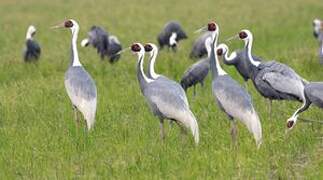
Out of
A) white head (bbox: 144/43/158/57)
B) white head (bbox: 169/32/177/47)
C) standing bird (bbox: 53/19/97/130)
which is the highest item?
white head (bbox: 144/43/158/57)

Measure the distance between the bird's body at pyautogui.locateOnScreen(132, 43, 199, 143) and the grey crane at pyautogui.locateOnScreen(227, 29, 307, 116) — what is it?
1.47 m

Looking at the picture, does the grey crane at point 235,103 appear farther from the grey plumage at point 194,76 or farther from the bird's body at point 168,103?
the grey plumage at point 194,76

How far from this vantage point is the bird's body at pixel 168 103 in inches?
316

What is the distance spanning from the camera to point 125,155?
7.81 metres

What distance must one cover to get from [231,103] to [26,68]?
7.34 meters

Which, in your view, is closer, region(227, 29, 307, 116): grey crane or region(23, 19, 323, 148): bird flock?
region(23, 19, 323, 148): bird flock

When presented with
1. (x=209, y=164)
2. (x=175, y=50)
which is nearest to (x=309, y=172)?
(x=209, y=164)

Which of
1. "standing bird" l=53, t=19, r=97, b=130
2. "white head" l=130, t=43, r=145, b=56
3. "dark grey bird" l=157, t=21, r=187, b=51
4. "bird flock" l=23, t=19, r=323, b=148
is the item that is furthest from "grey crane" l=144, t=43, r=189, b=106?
"dark grey bird" l=157, t=21, r=187, b=51

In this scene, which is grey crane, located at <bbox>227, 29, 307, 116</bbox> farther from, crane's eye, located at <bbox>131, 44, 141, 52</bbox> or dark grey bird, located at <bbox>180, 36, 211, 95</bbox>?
dark grey bird, located at <bbox>180, 36, 211, 95</bbox>

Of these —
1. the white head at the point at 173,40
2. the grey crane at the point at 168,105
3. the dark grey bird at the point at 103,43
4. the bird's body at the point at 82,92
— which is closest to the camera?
the grey crane at the point at 168,105

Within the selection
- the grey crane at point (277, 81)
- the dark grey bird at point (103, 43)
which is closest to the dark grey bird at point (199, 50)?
the dark grey bird at point (103, 43)

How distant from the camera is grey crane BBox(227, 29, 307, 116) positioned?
29.7 feet

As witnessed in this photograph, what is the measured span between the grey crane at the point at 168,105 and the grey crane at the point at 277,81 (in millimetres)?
1505

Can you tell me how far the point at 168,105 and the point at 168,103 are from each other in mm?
27
